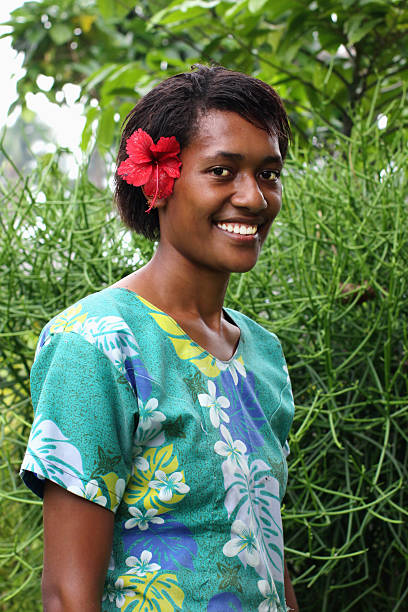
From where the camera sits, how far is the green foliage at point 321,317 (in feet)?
2.91

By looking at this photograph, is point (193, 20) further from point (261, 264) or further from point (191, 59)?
point (261, 264)

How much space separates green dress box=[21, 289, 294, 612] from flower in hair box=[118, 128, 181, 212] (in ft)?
0.28


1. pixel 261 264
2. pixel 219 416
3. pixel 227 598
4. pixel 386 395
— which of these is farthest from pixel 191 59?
pixel 227 598

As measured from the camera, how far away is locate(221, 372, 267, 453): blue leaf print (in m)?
0.56

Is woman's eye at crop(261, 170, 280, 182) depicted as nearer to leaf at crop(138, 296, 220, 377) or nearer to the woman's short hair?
the woman's short hair

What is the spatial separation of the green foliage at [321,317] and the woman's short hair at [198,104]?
305 millimetres

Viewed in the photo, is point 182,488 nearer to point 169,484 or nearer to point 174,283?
point 169,484

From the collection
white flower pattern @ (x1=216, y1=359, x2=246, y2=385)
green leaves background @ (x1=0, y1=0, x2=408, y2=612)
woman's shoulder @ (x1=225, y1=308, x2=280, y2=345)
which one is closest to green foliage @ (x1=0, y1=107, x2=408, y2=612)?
green leaves background @ (x1=0, y1=0, x2=408, y2=612)

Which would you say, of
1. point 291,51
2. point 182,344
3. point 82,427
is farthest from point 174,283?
point 291,51

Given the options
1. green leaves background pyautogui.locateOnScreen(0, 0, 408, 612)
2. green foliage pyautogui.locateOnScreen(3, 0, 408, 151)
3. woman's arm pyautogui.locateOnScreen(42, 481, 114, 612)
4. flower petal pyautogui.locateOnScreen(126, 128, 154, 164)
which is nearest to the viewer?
woman's arm pyautogui.locateOnScreen(42, 481, 114, 612)

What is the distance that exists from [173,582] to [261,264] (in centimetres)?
55

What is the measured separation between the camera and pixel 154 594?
483 millimetres

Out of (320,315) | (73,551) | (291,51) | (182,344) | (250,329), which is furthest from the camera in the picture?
(291,51)

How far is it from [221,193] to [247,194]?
0.02 metres
